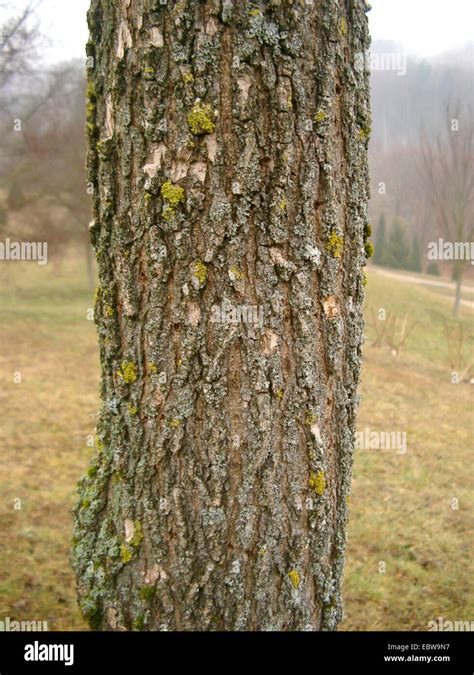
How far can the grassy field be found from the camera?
113 inches

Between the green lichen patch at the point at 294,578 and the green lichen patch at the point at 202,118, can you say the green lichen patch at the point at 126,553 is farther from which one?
the green lichen patch at the point at 202,118

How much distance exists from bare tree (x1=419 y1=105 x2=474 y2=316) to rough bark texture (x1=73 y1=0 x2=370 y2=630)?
6.33 meters

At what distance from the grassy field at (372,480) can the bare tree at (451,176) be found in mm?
1596

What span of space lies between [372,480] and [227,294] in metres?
3.30

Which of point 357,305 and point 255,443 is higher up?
point 357,305

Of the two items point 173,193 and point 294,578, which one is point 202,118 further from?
point 294,578

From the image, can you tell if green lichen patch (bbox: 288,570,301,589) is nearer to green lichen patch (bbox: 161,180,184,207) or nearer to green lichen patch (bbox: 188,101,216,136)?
green lichen patch (bbox: 161,180,184,207)

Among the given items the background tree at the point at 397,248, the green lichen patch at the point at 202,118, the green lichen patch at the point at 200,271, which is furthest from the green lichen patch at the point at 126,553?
the background tree at the point at 397,248

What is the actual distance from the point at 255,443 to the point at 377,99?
7438mm

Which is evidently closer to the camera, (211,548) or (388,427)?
(211,548)

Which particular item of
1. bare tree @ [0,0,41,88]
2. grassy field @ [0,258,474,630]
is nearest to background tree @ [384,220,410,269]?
grassy field @ [0,258,474,630]
